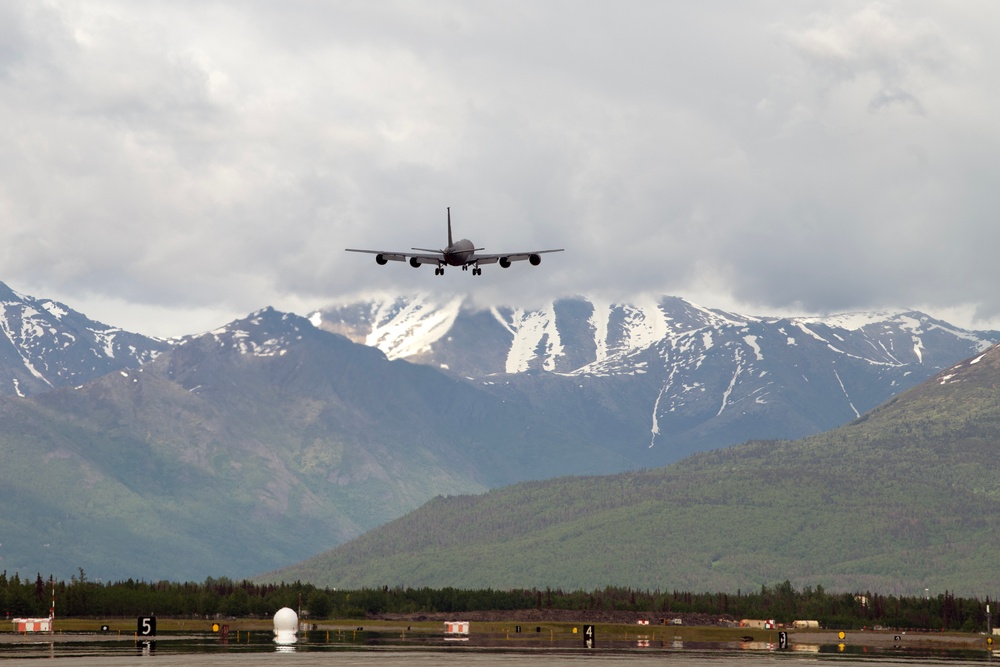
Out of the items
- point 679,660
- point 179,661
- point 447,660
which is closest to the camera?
point 179,661

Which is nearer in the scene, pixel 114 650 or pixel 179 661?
pixel 179 661

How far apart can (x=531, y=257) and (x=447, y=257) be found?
10470 mm

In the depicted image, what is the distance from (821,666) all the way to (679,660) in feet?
57.1

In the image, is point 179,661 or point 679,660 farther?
point 679,660

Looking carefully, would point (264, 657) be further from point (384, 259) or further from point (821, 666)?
point (821, 666)

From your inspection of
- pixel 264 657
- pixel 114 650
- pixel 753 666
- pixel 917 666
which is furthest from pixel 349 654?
pixel 917 666

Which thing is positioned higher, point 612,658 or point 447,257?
point 447,257

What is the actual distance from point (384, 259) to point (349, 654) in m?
53.1

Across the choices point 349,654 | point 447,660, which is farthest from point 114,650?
point 447,660

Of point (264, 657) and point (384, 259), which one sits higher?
point (384, 259)

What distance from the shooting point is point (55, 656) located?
182 metres

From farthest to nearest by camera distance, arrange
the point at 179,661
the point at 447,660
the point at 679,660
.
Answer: the point at 679,660, the point at 447,660, the point at 179,661

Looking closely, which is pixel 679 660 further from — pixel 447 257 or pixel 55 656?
pixel 55 656

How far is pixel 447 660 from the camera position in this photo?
184625 mm
